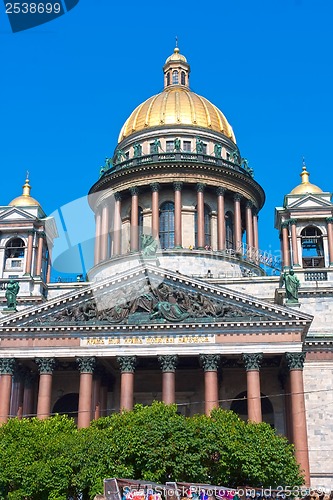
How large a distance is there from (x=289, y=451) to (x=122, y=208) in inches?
1271

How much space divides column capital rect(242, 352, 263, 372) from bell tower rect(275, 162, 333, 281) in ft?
32.8

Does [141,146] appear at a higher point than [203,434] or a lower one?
higher

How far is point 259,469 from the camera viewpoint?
98.2ft

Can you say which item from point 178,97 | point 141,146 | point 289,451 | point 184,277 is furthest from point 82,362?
point 178,97

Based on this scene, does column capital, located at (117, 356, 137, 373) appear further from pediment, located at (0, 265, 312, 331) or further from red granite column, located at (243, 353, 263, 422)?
red granite column, located at (243, 353, 263, 422)

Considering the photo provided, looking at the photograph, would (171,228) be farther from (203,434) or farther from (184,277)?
(203,434)

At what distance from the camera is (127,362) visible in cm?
4009

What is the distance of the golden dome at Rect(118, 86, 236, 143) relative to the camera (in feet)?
203

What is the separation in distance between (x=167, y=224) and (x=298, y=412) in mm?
23819

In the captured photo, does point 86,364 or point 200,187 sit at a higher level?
point 200,187

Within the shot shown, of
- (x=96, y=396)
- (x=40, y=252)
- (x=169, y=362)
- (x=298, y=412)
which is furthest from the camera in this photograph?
(x=40, y=252)

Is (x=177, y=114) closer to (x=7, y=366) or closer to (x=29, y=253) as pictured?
(x=29, y=253)

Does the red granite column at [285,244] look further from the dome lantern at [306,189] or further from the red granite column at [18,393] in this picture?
the red granite column at [18,393]

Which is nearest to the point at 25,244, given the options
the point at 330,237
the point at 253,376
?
the point at 253,376
